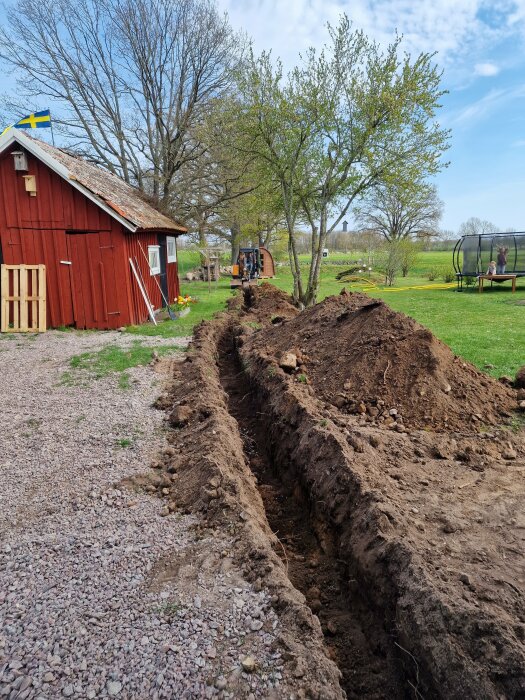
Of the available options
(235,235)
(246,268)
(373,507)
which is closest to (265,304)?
(246,268)

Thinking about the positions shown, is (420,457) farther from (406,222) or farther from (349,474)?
(406,222)

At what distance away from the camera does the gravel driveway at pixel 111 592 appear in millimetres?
2549

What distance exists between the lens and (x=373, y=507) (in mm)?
3967

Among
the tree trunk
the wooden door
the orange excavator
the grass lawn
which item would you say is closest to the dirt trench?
the grass lawn

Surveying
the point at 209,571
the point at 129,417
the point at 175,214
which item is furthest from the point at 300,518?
the point at 175,214

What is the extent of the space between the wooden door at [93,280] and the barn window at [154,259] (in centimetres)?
224

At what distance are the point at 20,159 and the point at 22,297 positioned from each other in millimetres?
3632

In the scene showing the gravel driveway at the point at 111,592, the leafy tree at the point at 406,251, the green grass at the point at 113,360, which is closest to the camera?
the gravel driveway at the point at 111,592

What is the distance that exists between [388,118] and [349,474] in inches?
506

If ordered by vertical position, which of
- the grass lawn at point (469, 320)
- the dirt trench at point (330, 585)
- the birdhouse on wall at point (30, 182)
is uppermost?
the birdhouse on wall at point (30, 182)

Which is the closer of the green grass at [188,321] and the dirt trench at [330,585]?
the dirt trench at [330,585]

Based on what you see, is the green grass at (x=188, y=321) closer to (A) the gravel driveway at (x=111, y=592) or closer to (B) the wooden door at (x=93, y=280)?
(B) the wooden door at (x=93, y=280)

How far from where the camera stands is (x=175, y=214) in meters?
25.7

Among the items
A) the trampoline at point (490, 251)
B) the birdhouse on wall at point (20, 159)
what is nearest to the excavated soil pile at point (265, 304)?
the birdhouse on wall at point (20, 159)
